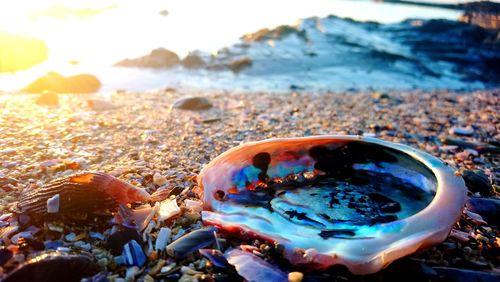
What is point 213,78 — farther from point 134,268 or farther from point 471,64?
point 471,64

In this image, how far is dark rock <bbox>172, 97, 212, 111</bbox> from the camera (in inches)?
217

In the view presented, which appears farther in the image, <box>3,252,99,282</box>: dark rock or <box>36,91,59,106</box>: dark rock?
<box>36,91,59,106</box>: dark rock

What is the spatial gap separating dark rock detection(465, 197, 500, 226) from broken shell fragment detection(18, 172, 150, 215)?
2142mm

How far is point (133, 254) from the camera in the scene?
78.8 inches

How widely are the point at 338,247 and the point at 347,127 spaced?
10.4 feet

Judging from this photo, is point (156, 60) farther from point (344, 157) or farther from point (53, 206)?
point (53, 206)

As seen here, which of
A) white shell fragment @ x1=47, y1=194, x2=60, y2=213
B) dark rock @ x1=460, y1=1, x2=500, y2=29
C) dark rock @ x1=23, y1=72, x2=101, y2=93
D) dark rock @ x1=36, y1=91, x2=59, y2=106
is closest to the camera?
white shell fragment @ x1=47, y1=194, x2=60, y2=213

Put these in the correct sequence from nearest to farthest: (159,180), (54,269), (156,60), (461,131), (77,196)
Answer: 1. (54,269)
2. (77,196)
3. (159,180)
4. (461,131)
5. (156,60)

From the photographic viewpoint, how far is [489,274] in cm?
193

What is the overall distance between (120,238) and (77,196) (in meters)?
0.34

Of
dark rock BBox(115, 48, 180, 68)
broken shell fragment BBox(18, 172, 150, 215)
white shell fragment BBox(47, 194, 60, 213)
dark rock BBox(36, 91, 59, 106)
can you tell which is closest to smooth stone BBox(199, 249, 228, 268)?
broken shell fragment BBox(18, 172, 150, 215)

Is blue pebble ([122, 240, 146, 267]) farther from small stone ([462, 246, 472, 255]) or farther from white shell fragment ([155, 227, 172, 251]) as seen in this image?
small stone ([462, 246, 472, 255])

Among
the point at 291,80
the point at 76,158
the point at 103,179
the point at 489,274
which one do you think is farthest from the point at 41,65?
the point at 489,274

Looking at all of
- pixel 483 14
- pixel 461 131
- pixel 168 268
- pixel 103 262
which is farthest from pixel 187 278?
pixel 483 14
